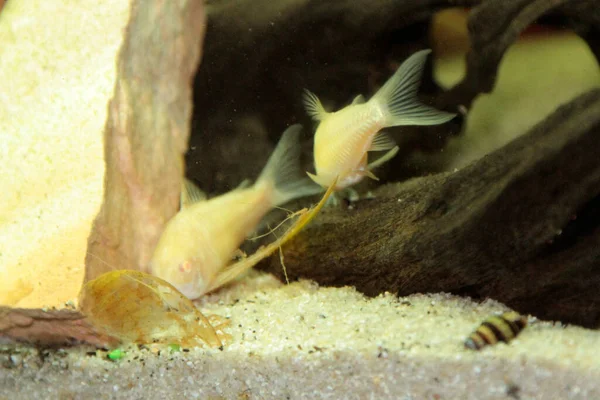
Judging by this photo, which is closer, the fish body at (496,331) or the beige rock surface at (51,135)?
the fish body at (496,331)

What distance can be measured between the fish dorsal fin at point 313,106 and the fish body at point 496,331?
1447 millimetres

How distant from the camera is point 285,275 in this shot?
284 cm

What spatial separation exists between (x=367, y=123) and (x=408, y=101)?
22 cm

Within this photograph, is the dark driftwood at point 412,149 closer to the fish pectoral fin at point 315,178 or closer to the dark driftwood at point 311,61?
the dark driftwood at point 311,61

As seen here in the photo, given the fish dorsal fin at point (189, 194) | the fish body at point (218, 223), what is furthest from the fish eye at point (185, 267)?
the fish dorsal fin at point (189, 194)

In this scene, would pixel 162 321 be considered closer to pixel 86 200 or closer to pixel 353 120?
pixel 86 200

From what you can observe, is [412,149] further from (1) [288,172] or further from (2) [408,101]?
(1) [288,172]

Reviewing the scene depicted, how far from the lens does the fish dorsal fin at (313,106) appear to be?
2.76m

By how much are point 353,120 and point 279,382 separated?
1309 millimetres

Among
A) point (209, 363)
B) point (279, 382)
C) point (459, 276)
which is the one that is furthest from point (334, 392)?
point (459, 276)

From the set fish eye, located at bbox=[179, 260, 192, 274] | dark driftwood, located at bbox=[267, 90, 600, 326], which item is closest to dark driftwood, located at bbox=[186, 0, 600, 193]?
dark driftwood, located at bbox=[267, 90, 600, 326]

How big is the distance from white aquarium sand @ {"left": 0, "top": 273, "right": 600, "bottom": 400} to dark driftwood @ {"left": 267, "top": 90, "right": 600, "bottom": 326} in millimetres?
97

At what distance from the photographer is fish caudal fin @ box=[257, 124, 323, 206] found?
3010 mm

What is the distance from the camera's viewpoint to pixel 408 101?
2309 mm
